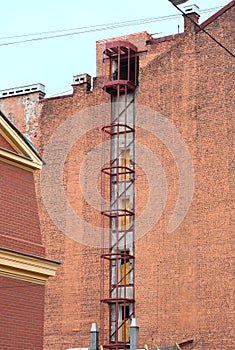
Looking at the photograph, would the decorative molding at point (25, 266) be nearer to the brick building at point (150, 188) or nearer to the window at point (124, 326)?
the brick building at point (150, 188)

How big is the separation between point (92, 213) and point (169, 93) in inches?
270

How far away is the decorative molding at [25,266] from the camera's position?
18938 mm

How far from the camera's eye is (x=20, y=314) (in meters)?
19.3

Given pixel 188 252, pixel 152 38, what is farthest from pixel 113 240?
pixel 152 38

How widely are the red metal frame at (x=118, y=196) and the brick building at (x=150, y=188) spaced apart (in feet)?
0.25

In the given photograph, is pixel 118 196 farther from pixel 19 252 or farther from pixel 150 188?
pixel 19 252

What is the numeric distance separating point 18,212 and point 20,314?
8.03ft

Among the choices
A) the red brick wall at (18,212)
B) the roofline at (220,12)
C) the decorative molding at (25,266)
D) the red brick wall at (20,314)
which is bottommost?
the red brick wall at (20,314)

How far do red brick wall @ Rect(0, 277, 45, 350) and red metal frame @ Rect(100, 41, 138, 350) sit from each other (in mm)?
17276

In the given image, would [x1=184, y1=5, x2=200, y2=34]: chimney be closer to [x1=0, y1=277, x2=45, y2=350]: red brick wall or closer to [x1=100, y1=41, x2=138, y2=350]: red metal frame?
[x1=100, y1=41, x2=138, y2=350]: red metal frame

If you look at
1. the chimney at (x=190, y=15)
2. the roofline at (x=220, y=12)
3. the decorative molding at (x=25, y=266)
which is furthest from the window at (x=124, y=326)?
the decorative molding at (x=25, y=266)

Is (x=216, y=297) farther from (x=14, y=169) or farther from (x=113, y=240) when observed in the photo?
(x=14, y=169)

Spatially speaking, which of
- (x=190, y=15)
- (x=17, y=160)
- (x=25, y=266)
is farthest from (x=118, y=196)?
(x=25, y=266)

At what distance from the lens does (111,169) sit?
39.6 meters
